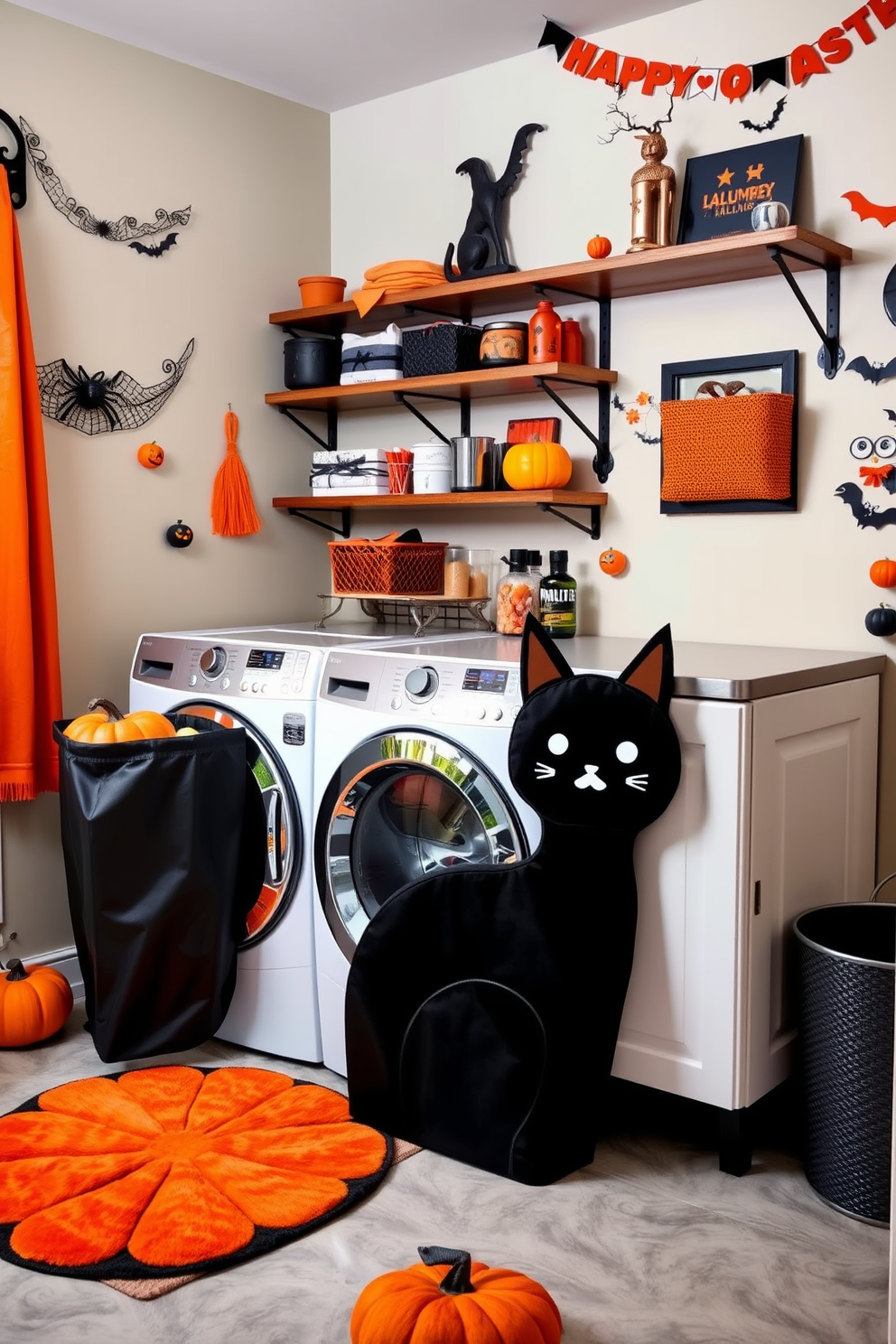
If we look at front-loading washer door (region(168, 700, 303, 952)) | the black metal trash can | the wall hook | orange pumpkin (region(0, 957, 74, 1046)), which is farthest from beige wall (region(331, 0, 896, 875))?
orange pumpkin (region(0, 957, 74, 1046))

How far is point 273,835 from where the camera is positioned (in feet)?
8.79

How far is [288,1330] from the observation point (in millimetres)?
1770

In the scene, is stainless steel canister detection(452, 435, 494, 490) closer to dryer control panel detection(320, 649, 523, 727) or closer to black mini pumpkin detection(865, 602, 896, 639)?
dryer control panel detection(320, 649, 523, 727)

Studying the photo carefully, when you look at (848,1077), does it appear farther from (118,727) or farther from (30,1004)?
(30,1004)

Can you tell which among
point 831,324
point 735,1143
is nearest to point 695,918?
point 735,1143

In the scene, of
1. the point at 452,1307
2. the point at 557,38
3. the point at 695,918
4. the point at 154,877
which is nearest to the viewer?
the point at 452,1307

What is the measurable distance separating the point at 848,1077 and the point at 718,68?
86.1 inches

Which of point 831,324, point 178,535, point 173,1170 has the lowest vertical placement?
point 173,1170

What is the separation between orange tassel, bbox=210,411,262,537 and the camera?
3.41 metres

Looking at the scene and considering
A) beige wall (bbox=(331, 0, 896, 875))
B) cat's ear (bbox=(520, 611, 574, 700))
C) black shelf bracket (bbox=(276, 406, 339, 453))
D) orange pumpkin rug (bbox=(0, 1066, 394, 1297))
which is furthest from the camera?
black shelf bracket (bbox=(276, 406, 339, 453))

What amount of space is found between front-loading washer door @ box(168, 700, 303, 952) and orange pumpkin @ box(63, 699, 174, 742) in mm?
187

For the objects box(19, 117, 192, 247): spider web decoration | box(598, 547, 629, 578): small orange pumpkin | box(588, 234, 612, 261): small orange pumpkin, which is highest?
box(19, 117, 192, 247): spider web decoration

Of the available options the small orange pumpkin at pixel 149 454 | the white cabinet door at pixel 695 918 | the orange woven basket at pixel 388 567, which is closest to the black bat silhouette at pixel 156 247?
the small orange pumpkin at pixel 149 454

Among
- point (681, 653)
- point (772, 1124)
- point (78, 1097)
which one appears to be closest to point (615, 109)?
point (681, 653)
